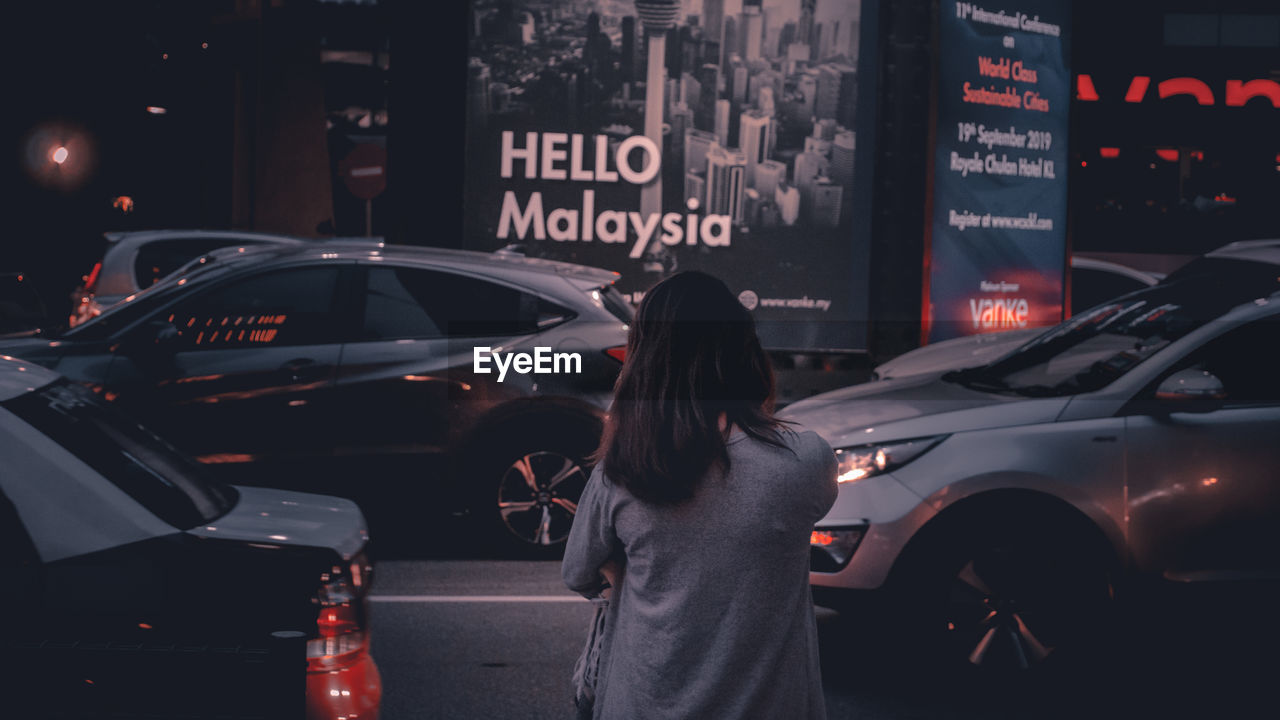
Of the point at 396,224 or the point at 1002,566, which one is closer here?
the point at 1002,566

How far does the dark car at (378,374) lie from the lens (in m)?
7.50

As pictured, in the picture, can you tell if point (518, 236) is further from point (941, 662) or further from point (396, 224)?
point (941, 662)

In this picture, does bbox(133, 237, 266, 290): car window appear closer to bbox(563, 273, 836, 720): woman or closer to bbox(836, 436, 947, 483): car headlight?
bbox(836, 436, 947, 483): car headlight

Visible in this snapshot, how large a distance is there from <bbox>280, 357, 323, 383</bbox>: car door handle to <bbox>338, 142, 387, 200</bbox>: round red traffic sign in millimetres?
10061

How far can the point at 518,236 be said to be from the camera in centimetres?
1242

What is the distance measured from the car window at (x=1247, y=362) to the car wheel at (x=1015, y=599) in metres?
1.01

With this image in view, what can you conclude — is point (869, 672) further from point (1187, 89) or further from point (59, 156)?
point (1187, 89)

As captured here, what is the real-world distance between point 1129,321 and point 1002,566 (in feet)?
5.86

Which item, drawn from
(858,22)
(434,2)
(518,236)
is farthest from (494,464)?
(858,22)

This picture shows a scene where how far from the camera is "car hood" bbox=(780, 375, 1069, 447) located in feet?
18.0

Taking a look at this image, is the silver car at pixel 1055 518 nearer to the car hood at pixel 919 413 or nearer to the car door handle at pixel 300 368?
the car hood at pixel 919 413

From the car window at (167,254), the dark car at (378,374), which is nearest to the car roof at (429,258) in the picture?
the dark car at (378,374)

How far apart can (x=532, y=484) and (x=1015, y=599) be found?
3.27 m

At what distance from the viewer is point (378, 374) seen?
758 centimetres
